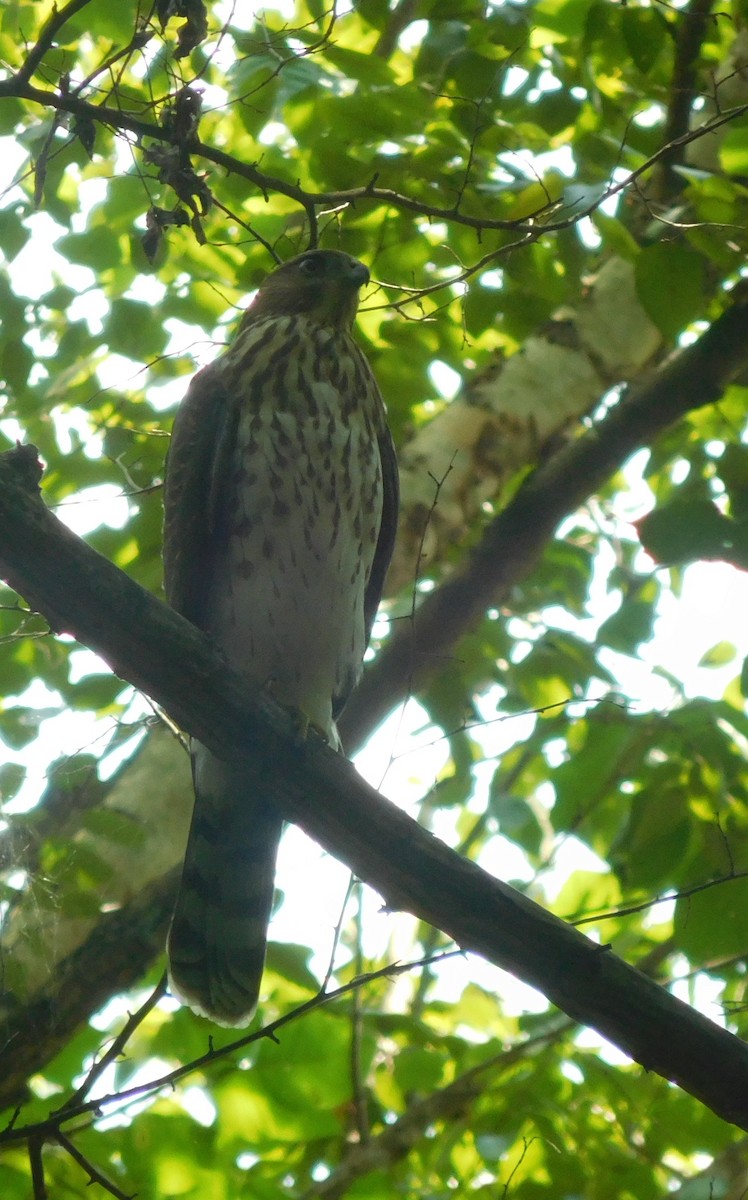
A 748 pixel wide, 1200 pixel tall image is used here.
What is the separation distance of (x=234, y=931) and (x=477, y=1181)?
4.35 ft

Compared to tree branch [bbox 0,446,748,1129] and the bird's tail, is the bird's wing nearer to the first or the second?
the bird's tail

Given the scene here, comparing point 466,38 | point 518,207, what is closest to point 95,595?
point 518,207

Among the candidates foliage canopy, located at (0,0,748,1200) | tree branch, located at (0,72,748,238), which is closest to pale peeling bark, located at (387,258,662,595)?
foliage canopy, located at (0,0,748,1200)

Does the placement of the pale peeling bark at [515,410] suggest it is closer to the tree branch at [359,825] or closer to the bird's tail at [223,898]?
the bird's tail at [223,898]

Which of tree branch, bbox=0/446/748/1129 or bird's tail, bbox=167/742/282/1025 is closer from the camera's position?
tree branch, bbox=0/446/748/1129

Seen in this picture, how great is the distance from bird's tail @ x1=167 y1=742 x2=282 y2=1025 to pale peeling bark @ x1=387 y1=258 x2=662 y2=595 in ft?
3.53

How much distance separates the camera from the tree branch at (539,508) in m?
3.73

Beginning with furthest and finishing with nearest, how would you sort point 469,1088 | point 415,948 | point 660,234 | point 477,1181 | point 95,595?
point 415,948
point 477,1181
point 469,1088
point 660,234
point 95,595

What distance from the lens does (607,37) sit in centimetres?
392

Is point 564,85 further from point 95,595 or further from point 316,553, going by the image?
point 95,595

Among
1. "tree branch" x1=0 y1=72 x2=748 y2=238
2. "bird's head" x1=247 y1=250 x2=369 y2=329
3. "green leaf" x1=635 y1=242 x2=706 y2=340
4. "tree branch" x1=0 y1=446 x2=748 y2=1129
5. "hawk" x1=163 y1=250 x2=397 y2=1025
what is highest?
"bird's head" x1=247 y1=250 x2=369 y2=329

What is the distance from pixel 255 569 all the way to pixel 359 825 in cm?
116

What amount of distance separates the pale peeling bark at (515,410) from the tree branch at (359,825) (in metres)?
1.79

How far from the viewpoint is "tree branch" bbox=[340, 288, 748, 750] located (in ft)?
12.2
